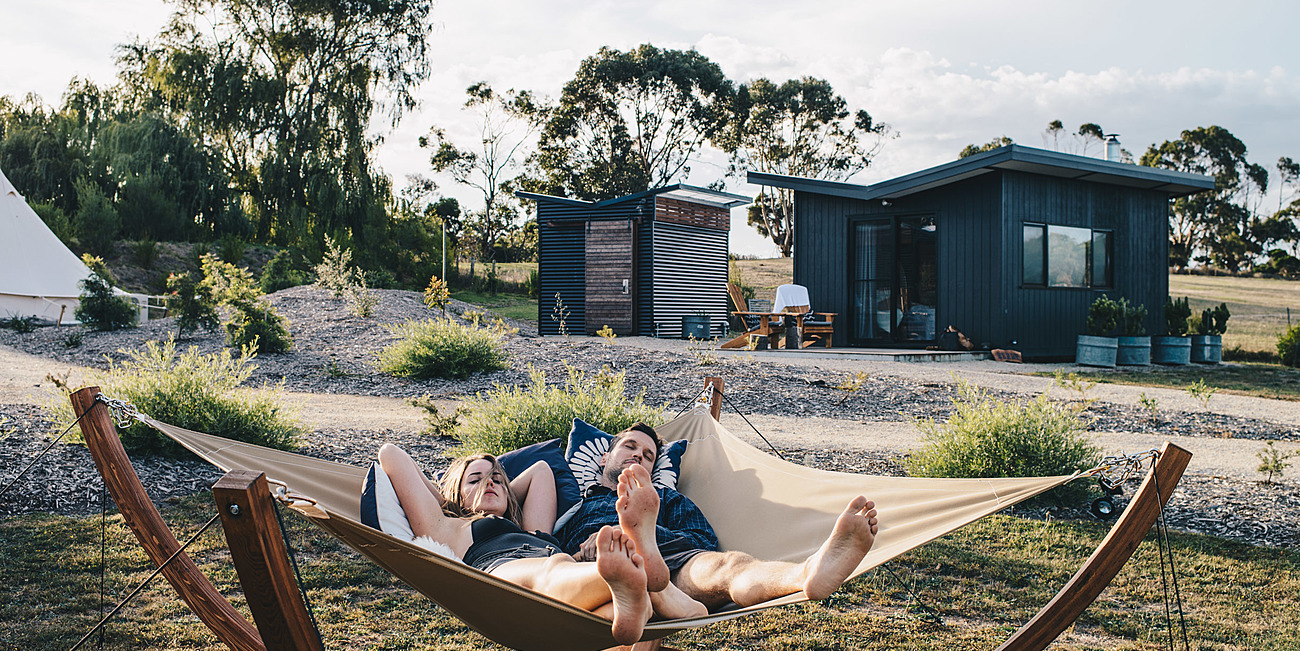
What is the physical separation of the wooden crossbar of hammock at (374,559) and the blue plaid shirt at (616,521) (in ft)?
0.87

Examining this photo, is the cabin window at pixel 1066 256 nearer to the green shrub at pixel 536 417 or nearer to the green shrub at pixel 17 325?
the green shrub at pixel 536 417

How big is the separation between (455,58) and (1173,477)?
2294cm

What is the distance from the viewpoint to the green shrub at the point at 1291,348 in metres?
11.0

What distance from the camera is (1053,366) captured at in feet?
32.3

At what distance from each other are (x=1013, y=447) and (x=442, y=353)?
16.8 ft

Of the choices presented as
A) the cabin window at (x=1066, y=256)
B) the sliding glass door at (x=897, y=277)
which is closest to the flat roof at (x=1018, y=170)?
the sliding glass door at (x=897, y=277)

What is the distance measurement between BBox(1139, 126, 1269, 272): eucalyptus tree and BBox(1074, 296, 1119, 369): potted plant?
80.0 ft

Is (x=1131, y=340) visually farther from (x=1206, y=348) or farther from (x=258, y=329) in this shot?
(x=258, y=329)

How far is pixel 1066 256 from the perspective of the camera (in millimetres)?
11008

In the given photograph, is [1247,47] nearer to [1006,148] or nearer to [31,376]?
[1006,148]

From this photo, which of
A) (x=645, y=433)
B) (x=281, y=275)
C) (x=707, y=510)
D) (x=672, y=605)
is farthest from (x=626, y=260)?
(x=672, y=605)

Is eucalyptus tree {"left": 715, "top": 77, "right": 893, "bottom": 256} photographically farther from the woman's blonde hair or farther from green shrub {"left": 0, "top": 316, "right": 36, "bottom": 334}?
the woman's blonde hair

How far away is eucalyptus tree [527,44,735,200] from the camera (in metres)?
25.1

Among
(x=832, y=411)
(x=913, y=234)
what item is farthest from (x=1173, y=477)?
(x=913, y=234)
